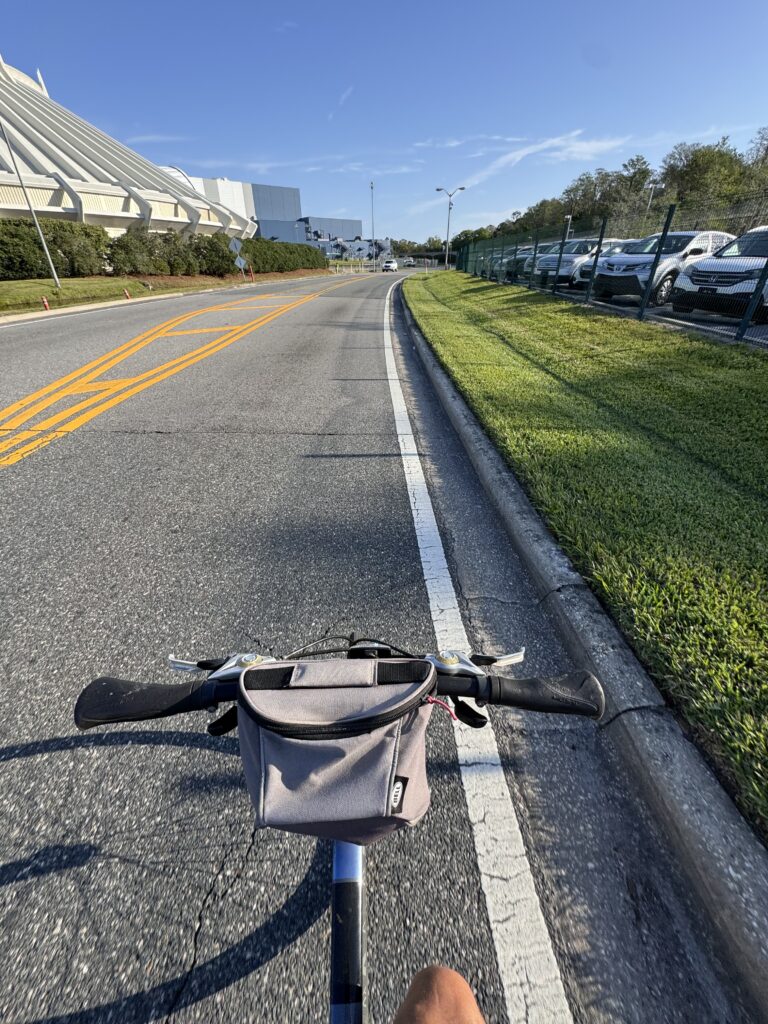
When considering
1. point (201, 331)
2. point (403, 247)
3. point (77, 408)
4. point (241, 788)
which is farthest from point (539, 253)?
point (403, 247)

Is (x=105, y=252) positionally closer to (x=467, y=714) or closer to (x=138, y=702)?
(x=138, y=702)

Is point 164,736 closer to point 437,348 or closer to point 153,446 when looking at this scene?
point 153,446

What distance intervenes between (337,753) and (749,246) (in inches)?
418

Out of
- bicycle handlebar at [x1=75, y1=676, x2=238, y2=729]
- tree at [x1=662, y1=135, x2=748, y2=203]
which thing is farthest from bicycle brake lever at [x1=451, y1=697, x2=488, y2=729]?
tree at [x1=662, y1=135, x2=748, y2=203]

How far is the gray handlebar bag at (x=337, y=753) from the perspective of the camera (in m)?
0.86

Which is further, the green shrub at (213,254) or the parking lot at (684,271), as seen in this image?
the green shrub at (213,254)

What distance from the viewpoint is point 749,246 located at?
7.73 m

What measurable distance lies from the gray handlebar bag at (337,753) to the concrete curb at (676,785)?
3.11 ft

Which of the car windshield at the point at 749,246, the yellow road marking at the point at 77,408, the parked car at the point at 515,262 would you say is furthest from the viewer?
the parked car at the point at 515,262

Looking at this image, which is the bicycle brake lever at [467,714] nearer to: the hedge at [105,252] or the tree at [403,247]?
the hedge at [105,252]

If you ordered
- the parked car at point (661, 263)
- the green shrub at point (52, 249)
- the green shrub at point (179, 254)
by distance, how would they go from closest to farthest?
the parked car at point (661, 263) < the green shrub at point (52, 249) < the green shrub at point (179, 254)

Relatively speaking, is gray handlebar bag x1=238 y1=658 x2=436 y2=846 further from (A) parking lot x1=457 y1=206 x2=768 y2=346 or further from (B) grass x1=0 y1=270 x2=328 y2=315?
(B) grass x1=0 y1=270 x2=328 y2=315

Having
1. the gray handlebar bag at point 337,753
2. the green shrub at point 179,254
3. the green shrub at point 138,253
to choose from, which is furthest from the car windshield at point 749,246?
the green shrub at point 179,254

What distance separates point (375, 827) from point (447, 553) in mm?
1983
